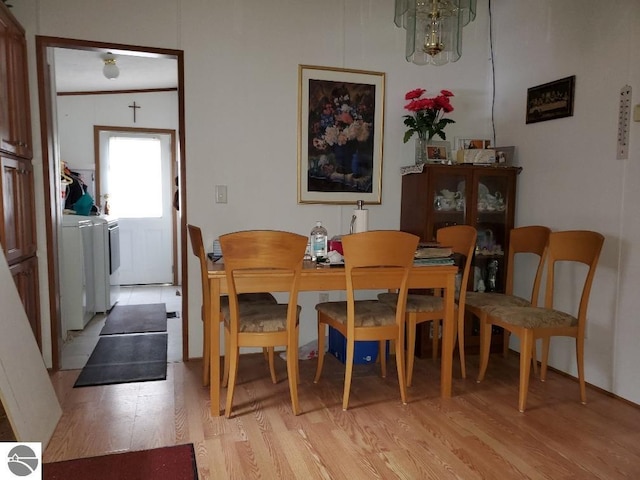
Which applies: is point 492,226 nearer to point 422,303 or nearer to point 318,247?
point 422,303

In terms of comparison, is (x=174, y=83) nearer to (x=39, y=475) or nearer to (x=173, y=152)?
(x=173, y=152)

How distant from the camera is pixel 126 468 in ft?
6.37

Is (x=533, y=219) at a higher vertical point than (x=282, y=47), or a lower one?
lower

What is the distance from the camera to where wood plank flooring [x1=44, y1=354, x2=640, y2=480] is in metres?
1.98

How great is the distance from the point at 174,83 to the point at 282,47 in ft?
10.3

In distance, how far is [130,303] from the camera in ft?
16.7

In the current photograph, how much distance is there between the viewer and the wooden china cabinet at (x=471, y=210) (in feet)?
11.1

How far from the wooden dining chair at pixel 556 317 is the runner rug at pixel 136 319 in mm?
2768

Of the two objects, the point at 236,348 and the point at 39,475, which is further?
the point at 236,348

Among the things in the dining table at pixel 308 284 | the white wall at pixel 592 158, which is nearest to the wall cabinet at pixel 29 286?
the dining table at pixel 308 284

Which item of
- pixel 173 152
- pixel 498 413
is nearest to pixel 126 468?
pixel 498 413

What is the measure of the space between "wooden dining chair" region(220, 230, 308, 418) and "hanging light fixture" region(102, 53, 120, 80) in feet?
10.6

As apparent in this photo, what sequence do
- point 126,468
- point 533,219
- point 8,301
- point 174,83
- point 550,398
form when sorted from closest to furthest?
1. point 126,468
2. point 8,301
3. point 550,398
4. point 533,219
5. point 174,83

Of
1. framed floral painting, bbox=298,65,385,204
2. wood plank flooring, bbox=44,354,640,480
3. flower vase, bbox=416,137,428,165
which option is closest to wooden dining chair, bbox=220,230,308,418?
wood plank flooring, bbox=44,354,640,480
